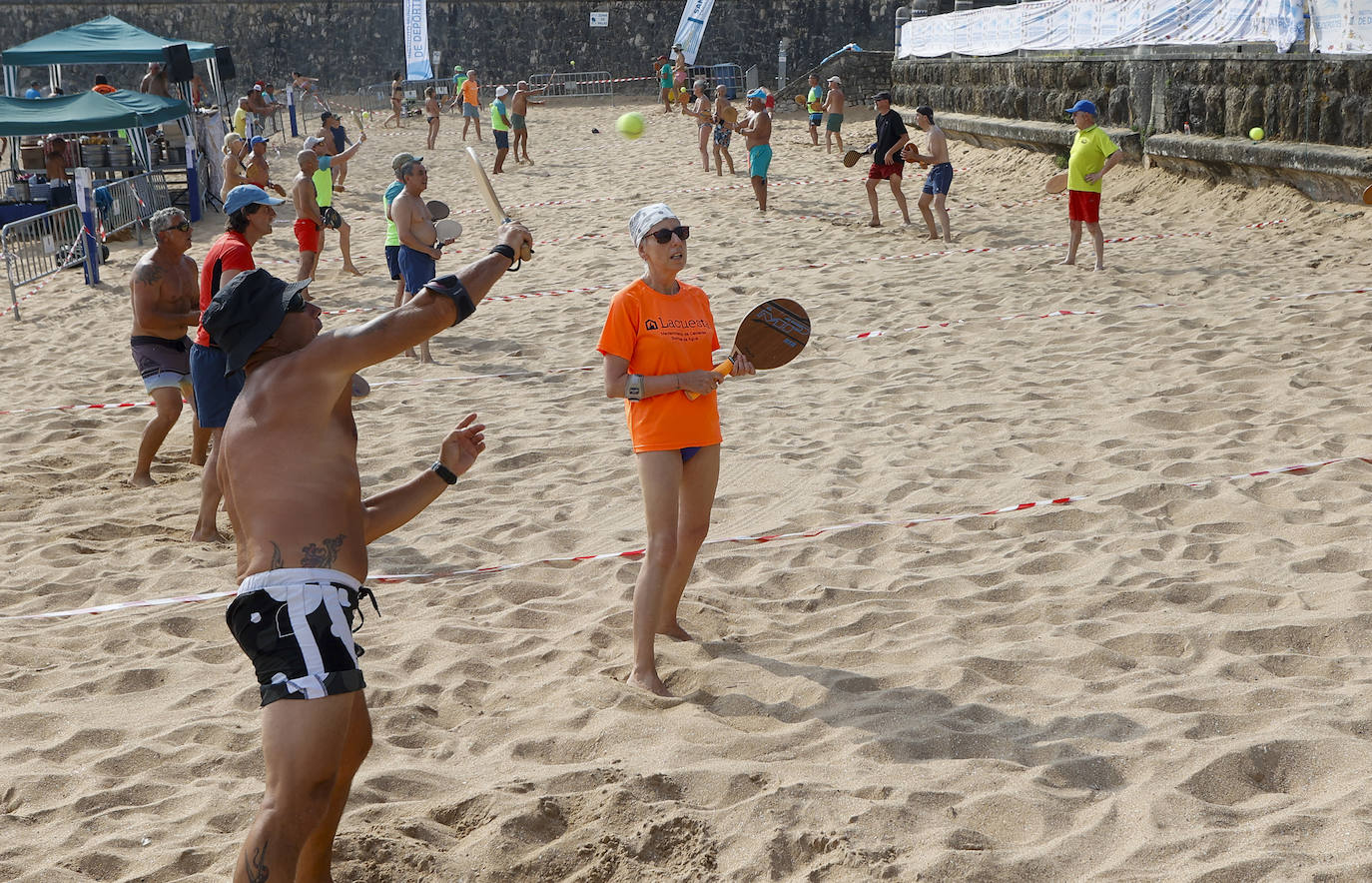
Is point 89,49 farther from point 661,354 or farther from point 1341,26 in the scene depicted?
point 661,354

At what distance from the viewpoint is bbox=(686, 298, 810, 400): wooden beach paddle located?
412cm

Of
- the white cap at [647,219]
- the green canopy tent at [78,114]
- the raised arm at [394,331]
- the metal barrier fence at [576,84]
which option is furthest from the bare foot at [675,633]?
the metal barrier fence at [576,84]

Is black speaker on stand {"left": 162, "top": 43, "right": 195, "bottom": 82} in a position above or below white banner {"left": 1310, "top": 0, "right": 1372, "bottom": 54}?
above

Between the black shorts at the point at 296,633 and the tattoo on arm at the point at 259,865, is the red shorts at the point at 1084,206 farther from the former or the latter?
the tattoo on arm at the point at 259,865

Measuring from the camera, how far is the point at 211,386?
5.41m

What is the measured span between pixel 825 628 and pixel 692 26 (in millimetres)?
32569

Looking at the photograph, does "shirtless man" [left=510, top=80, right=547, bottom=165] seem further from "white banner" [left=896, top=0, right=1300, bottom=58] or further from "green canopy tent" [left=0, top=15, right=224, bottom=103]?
"white banner" [left=896, top=0, right=1300, bottom=58]

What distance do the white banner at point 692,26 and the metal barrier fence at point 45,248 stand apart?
22.8 meters

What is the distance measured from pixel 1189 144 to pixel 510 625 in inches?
431

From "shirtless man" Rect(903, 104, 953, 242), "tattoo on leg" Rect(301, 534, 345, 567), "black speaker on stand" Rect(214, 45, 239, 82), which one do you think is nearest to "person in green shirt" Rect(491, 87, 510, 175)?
"black speaker on stand" Rect(214, 45, 239, 82)

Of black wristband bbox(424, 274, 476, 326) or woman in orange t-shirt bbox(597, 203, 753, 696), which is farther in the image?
woman in orange t-shirt bbox(597, 203, 753, 696)

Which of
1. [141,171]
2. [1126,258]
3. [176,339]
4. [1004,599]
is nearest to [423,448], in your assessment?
[176,339]

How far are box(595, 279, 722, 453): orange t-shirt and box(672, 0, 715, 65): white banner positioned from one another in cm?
3224

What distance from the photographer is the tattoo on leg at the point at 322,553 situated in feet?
8.56
